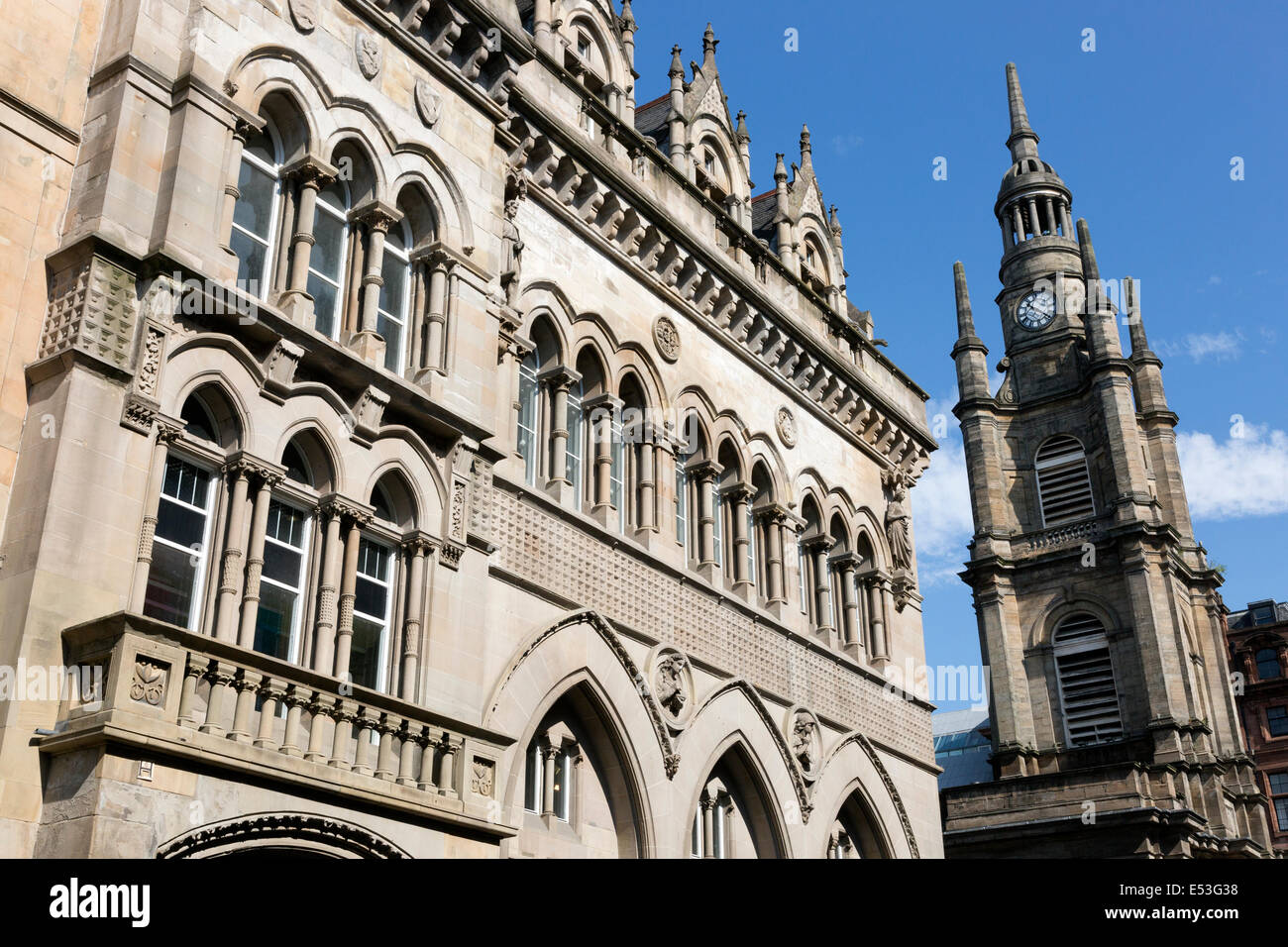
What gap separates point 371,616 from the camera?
15.2 m

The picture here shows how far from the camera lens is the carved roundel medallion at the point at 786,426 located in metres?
25.9

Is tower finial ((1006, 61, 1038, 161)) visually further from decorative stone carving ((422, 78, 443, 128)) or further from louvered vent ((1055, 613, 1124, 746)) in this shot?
decorative stone carving ((422, 78, 443, 128))

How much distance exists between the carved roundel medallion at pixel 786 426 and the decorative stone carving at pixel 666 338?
3.38 metres

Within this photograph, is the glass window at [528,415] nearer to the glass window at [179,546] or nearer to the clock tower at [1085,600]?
the glass window at [179,546]

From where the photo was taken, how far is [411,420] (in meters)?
16.0

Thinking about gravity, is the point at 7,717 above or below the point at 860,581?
below

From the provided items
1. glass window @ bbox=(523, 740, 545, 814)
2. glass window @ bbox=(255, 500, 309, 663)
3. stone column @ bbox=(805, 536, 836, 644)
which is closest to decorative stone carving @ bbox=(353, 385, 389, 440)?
glass window @ bbox=(255, 500, 309, 663)

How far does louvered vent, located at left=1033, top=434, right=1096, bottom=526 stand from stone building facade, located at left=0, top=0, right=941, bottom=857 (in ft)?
112

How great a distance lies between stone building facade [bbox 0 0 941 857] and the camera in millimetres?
12273

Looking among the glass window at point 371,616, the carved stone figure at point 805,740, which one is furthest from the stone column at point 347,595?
the carved stone figure at point 805,740
